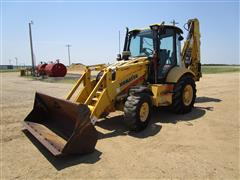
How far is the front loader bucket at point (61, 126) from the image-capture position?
4.17m

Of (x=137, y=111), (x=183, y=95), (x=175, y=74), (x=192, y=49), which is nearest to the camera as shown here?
(x=137, y=111)

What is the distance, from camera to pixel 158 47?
700 centimetres

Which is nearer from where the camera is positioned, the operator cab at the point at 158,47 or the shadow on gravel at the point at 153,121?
the shadow on gravel at the point at 153,121

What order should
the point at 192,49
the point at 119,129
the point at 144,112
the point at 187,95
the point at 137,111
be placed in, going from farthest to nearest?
1. the point at 192,49
2. the point at 187,95
3. the point at 119,129
4. the point at 144,112
5. the point at 137,111

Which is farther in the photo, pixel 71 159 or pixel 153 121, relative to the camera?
pixel 153 121

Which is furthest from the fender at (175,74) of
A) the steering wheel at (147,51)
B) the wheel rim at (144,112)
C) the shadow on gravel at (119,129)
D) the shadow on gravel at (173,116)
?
the wheel rim at (144,112)

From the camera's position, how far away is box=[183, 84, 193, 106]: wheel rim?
758cm

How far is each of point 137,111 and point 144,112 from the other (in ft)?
1.38

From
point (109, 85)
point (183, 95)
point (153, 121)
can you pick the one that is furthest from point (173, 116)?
point (109, 85)

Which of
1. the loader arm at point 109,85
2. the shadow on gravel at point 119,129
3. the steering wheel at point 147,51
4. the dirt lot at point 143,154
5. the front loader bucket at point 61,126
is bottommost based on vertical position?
the dirt lot at point 143,154

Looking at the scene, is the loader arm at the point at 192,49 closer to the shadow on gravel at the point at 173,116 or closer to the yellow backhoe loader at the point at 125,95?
the yellow backhoe loader at the point at 125,95

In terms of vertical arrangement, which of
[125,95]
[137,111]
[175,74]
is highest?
[175,74]

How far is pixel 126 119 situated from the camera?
5.48 metres

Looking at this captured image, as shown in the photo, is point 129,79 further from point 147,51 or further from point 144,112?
point 147,51
